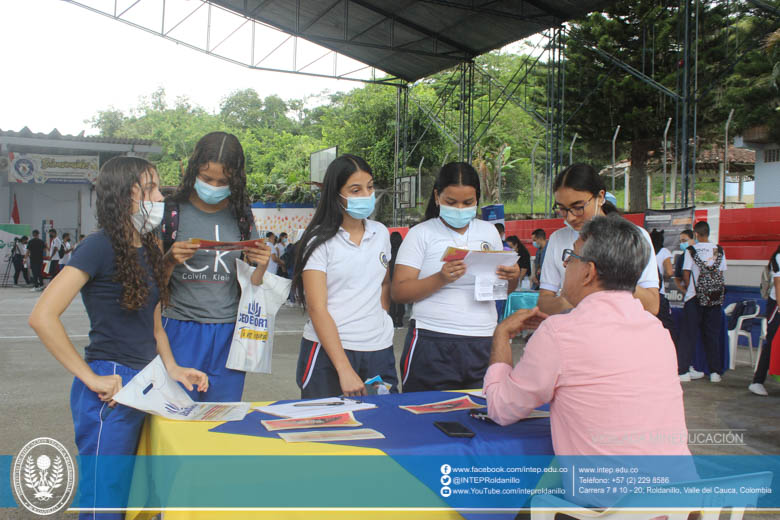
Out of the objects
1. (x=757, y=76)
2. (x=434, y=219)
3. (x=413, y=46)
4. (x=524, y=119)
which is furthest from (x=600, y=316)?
(x=524, y=119)

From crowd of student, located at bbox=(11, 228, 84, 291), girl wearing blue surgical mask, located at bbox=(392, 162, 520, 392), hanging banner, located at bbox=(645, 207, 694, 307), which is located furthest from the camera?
crowd of student, located at bbox=(11, 228, 84, 291)

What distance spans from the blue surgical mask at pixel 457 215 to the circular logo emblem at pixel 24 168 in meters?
18.9

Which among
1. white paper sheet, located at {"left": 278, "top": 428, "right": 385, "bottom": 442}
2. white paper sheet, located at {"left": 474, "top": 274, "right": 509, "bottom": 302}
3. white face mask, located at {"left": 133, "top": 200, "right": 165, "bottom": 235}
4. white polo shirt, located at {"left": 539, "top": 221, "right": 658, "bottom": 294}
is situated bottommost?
white paper sheet, located at {"left": 278, "top": 428, "right": 385, "bottom": 442}

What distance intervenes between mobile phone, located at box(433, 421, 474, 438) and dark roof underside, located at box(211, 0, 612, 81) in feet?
35.3

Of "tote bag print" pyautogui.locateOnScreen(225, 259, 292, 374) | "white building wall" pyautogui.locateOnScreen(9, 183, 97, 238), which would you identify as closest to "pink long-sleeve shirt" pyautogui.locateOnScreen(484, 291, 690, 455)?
"tote bag print" pyautogui.locateOnScreen(225, 259, 292, 374)

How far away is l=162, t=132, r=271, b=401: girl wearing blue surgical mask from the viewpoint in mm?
2293

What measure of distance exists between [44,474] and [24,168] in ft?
61.8

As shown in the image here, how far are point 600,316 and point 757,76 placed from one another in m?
21.1

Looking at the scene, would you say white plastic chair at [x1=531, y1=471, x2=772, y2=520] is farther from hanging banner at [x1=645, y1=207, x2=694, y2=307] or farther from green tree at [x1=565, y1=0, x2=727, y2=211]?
green tree at [x1=565, y1=0, x2=727, y2=211]

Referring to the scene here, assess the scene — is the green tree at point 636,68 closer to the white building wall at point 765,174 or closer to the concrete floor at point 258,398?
the white building wall at point 765,174

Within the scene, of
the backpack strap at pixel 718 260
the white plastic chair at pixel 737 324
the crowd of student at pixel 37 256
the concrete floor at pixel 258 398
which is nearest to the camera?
the concrete floor at pixel 258 398

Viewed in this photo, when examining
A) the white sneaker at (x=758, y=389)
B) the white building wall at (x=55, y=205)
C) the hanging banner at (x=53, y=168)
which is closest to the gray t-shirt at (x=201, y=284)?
the white sneaker at (x=758, y=389)

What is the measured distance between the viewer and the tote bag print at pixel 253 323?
232 cm

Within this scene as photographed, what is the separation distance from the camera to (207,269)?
7.62ft
